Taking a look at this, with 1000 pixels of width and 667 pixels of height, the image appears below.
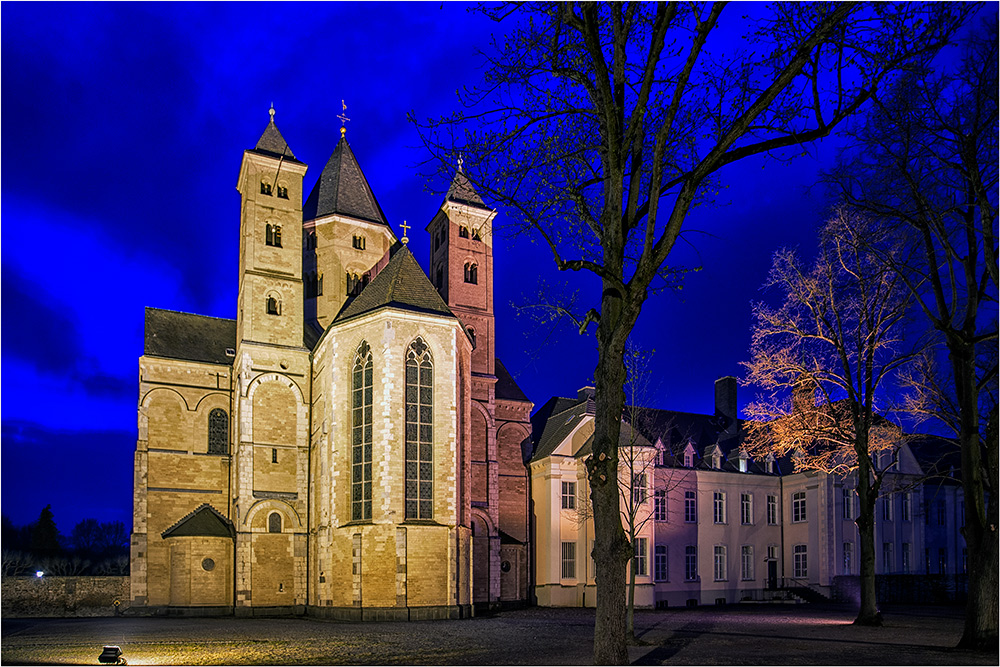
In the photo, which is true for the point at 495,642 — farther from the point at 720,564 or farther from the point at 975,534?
the point at 720,564

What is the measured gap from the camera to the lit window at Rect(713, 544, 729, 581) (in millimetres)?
43469

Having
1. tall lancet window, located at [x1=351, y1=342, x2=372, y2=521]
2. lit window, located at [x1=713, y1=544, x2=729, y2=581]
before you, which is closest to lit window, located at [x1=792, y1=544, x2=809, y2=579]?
lit window, located at [x1=713, y1=544, x2=729, y2=581]

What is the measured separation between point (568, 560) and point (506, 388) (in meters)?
8.78

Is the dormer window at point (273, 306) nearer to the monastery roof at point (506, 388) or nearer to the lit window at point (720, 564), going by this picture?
the monastery roof at point (506, 388)

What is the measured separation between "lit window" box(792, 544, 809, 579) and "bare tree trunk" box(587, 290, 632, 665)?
36.5m

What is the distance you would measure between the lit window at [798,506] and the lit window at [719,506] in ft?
13.8

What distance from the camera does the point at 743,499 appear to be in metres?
45.2

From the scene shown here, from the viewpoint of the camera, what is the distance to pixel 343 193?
42906 mm

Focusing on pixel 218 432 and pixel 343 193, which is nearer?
pixel 218 432

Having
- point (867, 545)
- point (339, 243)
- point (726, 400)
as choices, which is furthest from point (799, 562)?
point (339, 243)

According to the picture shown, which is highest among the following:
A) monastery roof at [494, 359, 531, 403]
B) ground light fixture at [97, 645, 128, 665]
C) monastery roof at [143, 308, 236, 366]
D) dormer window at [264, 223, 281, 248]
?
dormer window at [264, 223, 281, 248]

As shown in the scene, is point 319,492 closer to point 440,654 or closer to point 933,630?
point 440,654

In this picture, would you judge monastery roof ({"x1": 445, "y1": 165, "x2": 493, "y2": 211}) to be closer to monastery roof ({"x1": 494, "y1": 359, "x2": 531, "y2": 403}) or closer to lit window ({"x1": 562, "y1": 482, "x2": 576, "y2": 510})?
monastery roof ({"x1": 494, "y1": 359, "x2": 531, "y2": 403})

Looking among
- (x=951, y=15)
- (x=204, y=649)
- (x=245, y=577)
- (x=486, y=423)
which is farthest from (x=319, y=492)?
(x=951, y=15)
